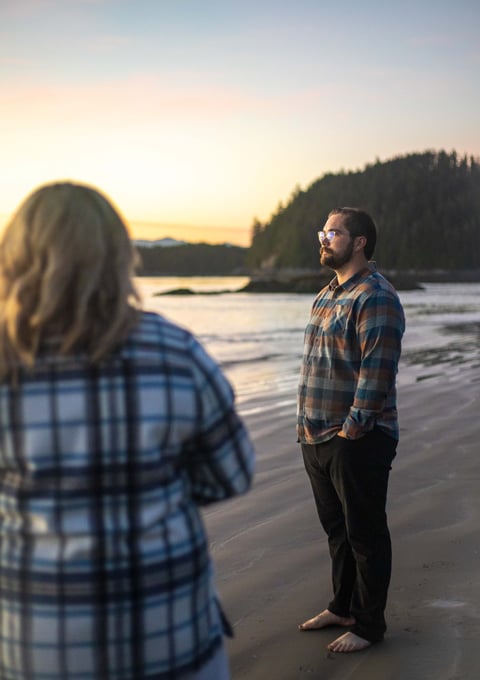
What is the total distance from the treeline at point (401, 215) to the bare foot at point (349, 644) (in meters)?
155

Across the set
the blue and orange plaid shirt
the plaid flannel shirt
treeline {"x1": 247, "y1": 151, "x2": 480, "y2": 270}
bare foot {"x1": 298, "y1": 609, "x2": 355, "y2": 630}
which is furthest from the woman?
treeline {"x1": 247, "y1": 151, "x2": 480, "y2": 270}

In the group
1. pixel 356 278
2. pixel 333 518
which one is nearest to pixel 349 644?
pixel 333 518

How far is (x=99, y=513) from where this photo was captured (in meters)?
1.58

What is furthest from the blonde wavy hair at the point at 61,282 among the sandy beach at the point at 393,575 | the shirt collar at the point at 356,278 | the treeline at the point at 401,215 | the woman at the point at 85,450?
the treeline at the point at 401,215

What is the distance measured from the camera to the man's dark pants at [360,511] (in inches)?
132

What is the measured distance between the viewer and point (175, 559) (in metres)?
1.65

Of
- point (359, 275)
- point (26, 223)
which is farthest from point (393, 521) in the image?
point (26, 223)

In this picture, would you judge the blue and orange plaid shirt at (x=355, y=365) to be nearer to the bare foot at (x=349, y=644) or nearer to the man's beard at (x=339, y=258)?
the man's beard at (x=339, y=258)

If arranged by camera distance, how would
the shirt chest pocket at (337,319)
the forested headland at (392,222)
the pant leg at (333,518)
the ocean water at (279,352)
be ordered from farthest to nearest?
1. the forested headland at (392,222)
2. the ocean water at (279,352)
3. the pant leg at (333,518)
4. the shirt chest pocket at (337,319)

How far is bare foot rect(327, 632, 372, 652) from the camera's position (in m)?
3.48

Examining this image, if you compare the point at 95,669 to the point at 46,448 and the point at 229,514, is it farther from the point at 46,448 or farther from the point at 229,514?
the point at 229,514

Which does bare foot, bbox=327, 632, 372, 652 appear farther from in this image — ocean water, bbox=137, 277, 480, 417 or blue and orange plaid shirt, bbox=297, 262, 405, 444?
ocean water, bbox=137, 277, 480, 417

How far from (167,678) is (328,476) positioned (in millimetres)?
1947

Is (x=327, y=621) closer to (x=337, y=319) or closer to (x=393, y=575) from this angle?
(x=393, y=575)
